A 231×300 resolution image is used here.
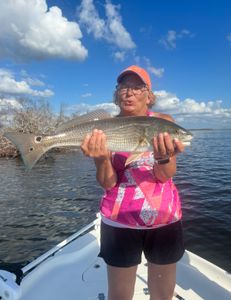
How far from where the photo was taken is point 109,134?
12.5ft

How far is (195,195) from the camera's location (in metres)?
17.9

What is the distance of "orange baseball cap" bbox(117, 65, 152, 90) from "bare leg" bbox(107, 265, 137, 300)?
221 centimetres

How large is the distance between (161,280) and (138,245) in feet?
1.60

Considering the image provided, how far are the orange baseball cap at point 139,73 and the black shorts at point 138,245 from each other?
1.73m

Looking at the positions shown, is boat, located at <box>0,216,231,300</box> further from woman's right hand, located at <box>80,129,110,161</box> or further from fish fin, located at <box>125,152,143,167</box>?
fish fin, located at <box>125,152,143,167</box>

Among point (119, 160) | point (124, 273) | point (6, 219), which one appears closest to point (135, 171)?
point (119, 160)

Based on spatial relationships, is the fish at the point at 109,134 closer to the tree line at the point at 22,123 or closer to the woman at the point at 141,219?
the woman at the point at 141,219

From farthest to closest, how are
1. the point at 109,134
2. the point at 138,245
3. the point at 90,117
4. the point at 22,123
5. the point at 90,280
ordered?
the point at 22,123, the point at 90,280, the point at 90,117, the point at 109,134, the point at 138,245

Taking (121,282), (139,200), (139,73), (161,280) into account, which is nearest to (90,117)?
(139,73)

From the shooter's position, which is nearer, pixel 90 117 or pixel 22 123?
pixel 90 117

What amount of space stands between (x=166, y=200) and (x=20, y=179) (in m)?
23.8

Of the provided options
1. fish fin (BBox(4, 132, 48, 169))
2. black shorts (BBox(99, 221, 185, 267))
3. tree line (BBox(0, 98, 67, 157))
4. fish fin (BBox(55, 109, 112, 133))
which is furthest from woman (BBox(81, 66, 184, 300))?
tree line (BBox(0, 98, 67, 157))

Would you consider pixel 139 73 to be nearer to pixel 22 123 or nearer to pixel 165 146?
pixel 165 146

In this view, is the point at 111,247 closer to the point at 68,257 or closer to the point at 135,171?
the point at 135,171
